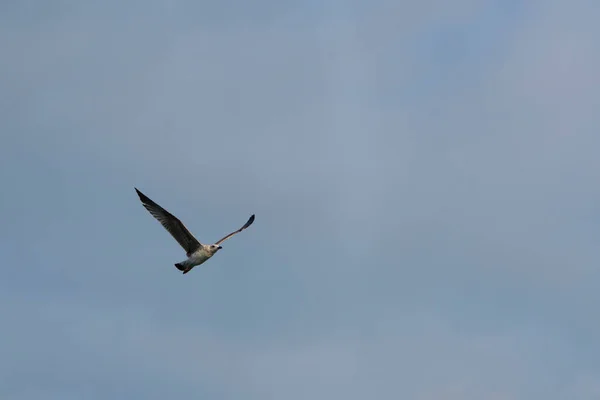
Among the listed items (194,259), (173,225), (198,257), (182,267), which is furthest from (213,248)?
(173,225)

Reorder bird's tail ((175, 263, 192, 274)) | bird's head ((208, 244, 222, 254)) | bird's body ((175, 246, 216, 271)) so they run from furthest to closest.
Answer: bird's head ((208, 244, 222, 254)) < bird's tail ((175, 263, 192, 274)) < bird's body ((175, 246, 216, 271))

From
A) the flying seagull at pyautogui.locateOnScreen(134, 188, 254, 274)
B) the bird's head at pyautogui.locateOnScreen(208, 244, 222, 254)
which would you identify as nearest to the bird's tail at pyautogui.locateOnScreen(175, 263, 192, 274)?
the flying seagull at pyautogui.locateOnScreen(134, 188, 254, 274)

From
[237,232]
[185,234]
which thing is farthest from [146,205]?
[237,232]

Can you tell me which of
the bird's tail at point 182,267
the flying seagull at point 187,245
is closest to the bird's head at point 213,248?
the flying seagull at point 187,245

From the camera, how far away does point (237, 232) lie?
101750mm

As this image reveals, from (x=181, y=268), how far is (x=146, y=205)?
19.0ft

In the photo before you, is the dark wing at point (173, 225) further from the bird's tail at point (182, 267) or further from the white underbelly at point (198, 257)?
the bird's tail at point (182, 267)

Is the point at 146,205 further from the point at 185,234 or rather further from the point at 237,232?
the point at 237,232

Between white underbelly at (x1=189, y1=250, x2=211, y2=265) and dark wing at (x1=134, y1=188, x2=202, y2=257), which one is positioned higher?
dark wing at (x1=134, y1=188, x2=202, y2=257)

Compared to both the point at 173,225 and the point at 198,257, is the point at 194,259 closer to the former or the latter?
the point at 198,257

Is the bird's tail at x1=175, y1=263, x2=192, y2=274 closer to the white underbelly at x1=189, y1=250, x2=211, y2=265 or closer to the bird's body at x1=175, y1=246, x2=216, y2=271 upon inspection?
the bird's body at x1=175, y1=246, x2=216, y2=271

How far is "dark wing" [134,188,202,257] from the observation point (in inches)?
3629

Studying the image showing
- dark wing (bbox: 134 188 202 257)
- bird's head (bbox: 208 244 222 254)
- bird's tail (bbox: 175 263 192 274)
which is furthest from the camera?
bird's head (bbox: 208 244 222 254)

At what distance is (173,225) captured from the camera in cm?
9419
